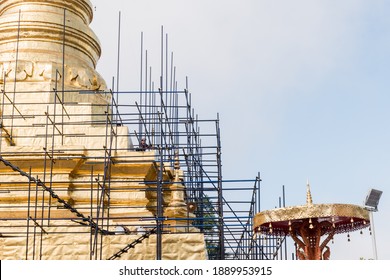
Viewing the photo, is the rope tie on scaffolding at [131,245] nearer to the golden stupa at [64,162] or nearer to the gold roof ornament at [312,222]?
the golden stupa at [64,162]

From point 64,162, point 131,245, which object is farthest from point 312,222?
point 64,162

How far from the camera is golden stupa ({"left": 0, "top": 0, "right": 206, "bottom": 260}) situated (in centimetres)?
1399

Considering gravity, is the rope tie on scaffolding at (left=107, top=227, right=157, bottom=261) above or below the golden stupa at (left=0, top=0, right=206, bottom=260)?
below

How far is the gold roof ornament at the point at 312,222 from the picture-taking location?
13.3m

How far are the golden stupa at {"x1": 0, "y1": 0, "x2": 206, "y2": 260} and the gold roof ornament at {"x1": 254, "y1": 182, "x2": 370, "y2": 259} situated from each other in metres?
1.40

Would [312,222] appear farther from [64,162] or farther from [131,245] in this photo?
[64,162]

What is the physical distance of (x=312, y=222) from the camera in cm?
1374

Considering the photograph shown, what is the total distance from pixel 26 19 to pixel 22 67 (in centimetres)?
189

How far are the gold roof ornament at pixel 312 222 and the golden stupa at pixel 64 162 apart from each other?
1402 mm

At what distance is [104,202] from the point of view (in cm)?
1567

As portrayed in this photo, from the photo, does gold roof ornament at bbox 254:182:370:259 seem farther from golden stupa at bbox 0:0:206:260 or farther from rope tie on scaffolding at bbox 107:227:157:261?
rope tie on scaffolding at bbox 107:227:157:261

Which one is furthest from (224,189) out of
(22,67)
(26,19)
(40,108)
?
(26,19)
